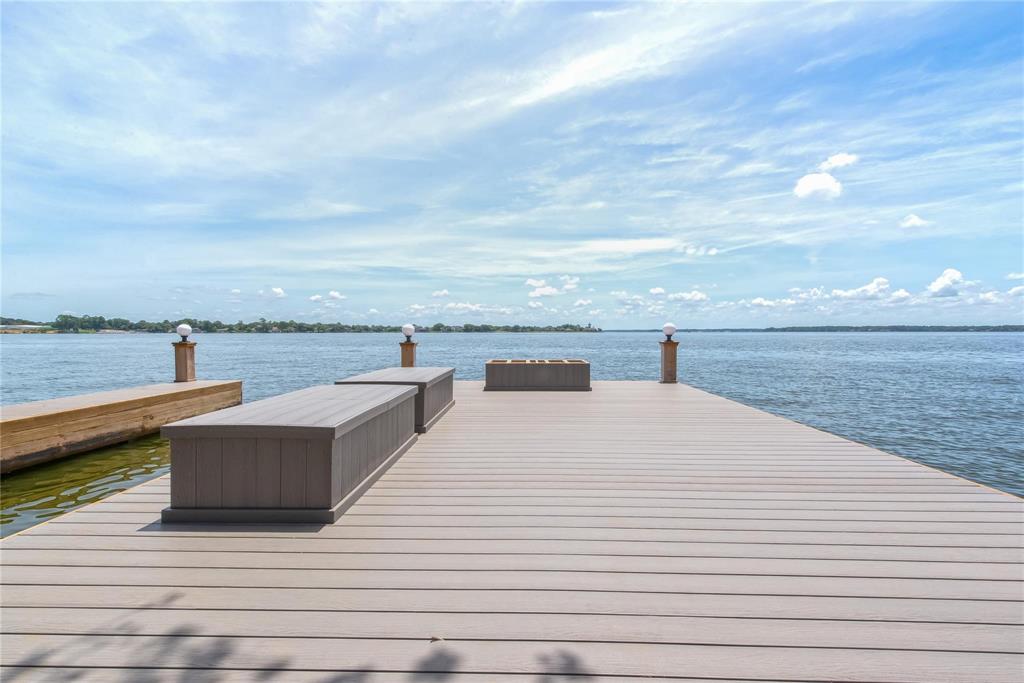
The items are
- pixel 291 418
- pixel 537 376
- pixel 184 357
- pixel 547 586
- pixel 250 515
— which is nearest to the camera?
pixel 547 586

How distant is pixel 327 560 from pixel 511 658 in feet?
3.96

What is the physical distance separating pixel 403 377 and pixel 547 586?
409 cm

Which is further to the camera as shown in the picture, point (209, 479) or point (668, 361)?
point (668, 361)

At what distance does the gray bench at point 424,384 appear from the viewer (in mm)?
5609

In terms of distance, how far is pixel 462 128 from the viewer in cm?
1308

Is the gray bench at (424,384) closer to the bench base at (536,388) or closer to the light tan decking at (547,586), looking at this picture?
the light tan decking at (547,586)

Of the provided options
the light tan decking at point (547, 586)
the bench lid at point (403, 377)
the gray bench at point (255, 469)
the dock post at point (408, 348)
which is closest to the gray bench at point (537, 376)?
the dock post at point (408, 348)

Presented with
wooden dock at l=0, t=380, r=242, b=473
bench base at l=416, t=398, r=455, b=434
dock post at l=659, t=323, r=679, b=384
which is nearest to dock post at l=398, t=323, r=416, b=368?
bench base at l=416, t=398, r=455, b=434

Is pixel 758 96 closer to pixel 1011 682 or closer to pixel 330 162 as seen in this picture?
pixel 330 162

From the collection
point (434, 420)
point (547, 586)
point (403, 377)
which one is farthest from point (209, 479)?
point (434, 420)

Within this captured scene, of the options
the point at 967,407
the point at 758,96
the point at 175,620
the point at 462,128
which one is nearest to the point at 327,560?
the point at 175,620

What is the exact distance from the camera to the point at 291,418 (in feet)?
10.3

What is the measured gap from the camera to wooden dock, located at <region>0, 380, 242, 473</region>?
570cm

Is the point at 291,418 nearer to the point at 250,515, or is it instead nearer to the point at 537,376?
the point at 250,515
